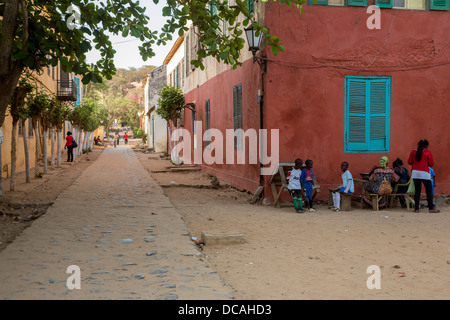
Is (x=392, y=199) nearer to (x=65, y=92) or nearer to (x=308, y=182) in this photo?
(x=308, y=182)

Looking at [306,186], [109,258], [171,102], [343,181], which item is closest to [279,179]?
[306,186]

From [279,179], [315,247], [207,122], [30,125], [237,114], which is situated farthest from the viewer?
[30,125]

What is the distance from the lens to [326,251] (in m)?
5.92

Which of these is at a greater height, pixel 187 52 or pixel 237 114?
pixel 187 52

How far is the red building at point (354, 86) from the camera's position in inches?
396

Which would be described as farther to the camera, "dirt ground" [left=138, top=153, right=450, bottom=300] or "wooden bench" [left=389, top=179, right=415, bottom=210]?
"wooden bench" [left=389, top=179, right=415, bottom=210]

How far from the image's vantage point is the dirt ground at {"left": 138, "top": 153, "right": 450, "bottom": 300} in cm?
441

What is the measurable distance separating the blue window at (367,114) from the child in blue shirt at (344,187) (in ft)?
3.41

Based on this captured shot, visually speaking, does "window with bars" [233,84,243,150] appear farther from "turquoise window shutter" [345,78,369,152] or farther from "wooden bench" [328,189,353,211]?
"wooden bench" [328,189,353,211]

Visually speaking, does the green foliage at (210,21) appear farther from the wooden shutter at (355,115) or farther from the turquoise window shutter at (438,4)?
the turquoise window shutter at (438,4)

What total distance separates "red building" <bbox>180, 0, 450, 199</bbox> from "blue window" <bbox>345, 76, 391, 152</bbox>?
23mm

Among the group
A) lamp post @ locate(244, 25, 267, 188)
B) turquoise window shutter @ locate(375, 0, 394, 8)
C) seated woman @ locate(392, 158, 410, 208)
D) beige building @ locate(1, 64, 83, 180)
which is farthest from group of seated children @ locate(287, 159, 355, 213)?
beige building @ locate(1, 64, 83, 180)

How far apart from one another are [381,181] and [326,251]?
423cm

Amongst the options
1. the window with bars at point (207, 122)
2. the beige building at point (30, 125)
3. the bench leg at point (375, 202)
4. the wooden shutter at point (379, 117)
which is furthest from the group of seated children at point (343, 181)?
the window with bars at point (207, 122)
